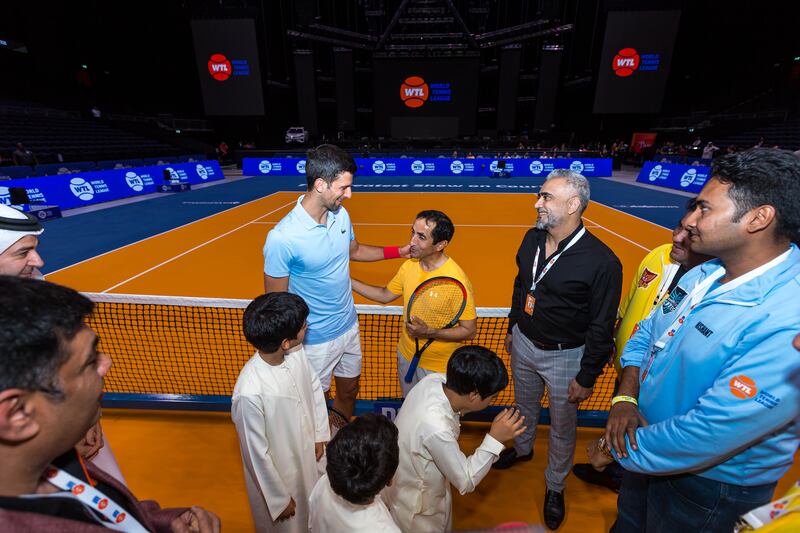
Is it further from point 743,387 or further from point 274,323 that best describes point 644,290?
point 274,323

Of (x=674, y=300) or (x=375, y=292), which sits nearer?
(x=674, y=300)

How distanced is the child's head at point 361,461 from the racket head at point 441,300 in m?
1.47

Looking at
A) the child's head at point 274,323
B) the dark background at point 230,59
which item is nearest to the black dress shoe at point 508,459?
the child's head at point 274,323

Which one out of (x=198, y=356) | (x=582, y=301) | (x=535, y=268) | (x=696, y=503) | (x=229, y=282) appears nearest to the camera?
(x=696, y=503)

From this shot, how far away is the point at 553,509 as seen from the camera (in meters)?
3.22

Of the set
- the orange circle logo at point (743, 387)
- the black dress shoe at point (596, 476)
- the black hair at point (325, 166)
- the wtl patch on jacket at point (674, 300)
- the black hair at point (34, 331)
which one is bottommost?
the black dress shoe at point (596, 476)

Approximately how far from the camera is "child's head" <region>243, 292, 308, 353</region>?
2453 mm

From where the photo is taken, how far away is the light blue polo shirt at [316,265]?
A: 3.37m

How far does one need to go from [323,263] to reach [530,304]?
1.83m

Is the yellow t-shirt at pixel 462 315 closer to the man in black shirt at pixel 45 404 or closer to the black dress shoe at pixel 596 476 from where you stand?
the black dress shoe at pixel 596 476

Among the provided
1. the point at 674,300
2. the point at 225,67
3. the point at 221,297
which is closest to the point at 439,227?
the point at 674,300

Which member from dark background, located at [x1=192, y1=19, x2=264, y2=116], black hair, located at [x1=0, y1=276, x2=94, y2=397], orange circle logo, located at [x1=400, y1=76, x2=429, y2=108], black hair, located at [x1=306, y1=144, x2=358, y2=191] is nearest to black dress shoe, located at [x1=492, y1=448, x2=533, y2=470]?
black hair, located at [x1=306, y1=144, x2=358, y2=191]

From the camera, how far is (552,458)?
130 inches

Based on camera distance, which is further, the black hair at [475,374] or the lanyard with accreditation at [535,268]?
the lanyard with accreditation at [535,268]
